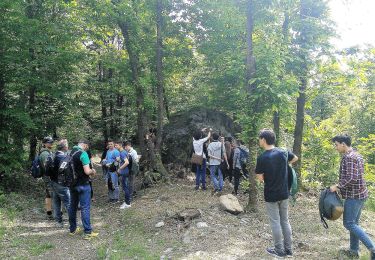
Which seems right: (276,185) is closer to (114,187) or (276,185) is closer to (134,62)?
(114,187)

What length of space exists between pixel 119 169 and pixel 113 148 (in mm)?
922

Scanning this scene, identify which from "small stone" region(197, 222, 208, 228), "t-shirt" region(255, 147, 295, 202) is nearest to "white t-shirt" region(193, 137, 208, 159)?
"small stone" region(197, 222, 208, 228)

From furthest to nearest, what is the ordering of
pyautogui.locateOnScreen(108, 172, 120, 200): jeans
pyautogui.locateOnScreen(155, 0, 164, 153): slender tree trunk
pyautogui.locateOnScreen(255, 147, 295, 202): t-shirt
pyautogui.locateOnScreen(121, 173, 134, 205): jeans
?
pyautogui.locateOnScreen(155, 0, 164, 153): slender tree trunk, pyautogui.locateOnScreen(108, 172, 120, 200): jeans, pyautogui.locateOnScreen(121, 173, 134, 205): jeans, pyautogui.locateOnScreen(255, 147, 295, 202): t-shirt

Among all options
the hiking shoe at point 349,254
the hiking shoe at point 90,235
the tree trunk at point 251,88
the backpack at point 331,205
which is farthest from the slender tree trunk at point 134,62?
the hiking shoe at point 349,254

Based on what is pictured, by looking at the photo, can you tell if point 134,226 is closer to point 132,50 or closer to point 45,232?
point 45,232

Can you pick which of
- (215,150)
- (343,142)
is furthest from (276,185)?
(215,150)

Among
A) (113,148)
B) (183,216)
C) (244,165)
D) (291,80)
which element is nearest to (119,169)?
(113,148)

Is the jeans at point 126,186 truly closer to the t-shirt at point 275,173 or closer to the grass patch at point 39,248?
the grass patch at point 39,248

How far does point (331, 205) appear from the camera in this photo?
5.82m

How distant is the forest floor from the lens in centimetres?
646

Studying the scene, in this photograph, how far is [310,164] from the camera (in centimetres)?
1477

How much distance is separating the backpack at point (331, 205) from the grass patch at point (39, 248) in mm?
5560

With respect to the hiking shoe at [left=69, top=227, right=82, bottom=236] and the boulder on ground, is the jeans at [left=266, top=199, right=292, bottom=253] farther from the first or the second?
the hiking shoe at [left=69, top=227, right=82, bottom=236]

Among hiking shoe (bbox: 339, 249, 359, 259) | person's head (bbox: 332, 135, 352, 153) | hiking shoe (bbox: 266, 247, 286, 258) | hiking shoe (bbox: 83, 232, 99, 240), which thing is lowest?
hiking shoe (bbox: 83, 232, 99, 240)
